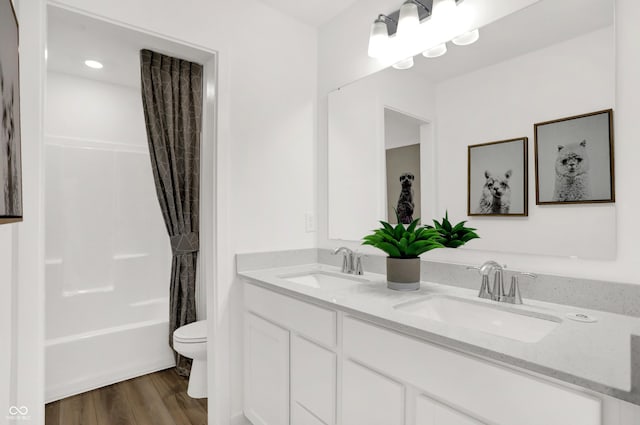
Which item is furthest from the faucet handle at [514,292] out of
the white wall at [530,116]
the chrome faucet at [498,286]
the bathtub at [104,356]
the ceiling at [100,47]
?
the bathtub at [104,356]

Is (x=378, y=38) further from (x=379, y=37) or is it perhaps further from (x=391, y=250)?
(x=391, y=250)

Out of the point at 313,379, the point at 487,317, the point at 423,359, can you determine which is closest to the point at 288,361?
the point at 313,379

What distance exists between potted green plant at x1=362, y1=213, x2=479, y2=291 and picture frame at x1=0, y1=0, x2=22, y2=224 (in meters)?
1.26

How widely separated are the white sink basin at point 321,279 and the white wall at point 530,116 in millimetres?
466

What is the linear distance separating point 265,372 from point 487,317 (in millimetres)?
1060

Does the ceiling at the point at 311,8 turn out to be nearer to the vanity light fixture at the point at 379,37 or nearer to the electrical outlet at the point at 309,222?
the vanity light fixture at the point at 379,37

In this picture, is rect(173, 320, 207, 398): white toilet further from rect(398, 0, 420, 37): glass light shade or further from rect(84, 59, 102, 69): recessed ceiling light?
rect(398, 0, 420, 37): glass light shade

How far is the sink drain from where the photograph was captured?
104 cm

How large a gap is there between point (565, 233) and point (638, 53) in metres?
0.61

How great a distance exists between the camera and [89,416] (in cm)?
205

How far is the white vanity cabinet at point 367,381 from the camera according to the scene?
2.59ft

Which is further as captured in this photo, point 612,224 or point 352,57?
point 352,57

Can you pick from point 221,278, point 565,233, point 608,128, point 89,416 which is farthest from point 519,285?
point 89,416

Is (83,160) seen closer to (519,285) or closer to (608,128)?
(519,285)
